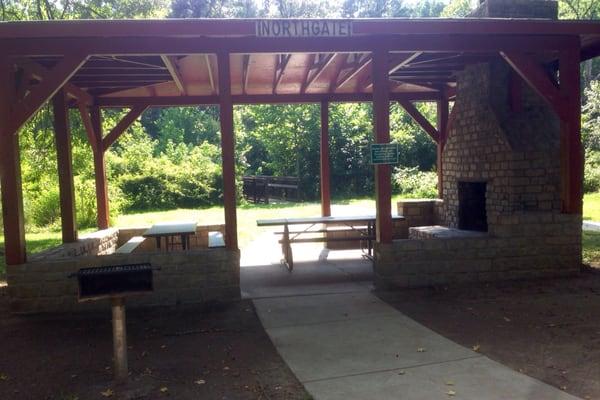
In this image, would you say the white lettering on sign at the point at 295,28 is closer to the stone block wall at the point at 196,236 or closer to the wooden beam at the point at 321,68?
the wooden beam at the point at 321,68

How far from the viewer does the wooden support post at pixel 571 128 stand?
268 inches

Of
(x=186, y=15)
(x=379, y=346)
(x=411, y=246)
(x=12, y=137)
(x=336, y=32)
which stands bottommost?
(x=379, y=346)

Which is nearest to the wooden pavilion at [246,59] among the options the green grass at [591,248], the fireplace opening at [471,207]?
the green grass at [591,248]

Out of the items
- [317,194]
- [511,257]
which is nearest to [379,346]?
[511,257]

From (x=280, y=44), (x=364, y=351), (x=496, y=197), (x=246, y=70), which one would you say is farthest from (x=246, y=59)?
(x=364, y=351)

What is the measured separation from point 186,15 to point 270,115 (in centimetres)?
2557

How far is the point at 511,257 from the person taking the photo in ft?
22.8

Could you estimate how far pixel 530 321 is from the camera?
17.2 ft

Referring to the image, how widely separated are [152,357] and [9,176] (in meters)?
3.07

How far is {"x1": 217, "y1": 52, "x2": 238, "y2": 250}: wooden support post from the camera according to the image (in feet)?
20.4

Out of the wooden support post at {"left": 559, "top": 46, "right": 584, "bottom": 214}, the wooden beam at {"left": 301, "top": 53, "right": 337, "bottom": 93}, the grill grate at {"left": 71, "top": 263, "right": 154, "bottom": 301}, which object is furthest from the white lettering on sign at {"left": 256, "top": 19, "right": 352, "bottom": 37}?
the wooden support post at {"left": 559, "top": 46, "right": 584, "bottom": 214}

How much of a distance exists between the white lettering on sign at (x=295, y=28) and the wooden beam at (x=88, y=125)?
4872 mm

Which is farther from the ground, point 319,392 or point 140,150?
point 140,150

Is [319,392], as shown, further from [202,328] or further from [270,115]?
[270,115]
